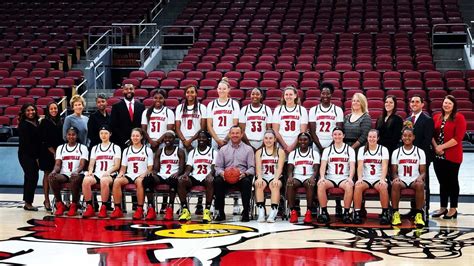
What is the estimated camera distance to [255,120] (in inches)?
301

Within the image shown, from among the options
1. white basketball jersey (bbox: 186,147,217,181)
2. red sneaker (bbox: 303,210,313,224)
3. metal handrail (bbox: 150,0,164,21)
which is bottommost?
red sneaker (bbox: 303,210,313,224)

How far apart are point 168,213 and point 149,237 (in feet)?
3.85

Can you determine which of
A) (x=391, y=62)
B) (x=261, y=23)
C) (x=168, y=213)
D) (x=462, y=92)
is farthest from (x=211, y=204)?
(x=261, y=23)

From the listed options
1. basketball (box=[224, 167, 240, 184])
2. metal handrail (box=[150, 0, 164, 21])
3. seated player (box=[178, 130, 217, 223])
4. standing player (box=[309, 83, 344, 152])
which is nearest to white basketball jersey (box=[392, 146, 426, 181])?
standing player (box=[309, 83, 344, 152])

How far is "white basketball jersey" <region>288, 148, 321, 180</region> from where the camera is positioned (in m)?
7.30

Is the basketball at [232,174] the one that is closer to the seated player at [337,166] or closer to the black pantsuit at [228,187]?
the black pantsuit at [228,187]

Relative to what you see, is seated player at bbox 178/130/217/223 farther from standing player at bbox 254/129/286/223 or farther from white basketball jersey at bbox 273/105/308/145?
white basketball jersey at bbox 273/105/308/145

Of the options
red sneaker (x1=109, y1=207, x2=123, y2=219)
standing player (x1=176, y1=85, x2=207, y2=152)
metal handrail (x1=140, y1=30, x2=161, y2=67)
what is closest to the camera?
red sneaker (x1=109, y1=207, x2=123, y2=219)

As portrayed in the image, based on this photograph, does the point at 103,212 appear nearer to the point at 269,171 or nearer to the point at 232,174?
the point at 232,174

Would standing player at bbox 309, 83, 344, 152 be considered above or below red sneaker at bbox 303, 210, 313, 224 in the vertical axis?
above

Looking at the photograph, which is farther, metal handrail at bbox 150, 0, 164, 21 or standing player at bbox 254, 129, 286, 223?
metal handrail at bbox 150, 0, 164, 21

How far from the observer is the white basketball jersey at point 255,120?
300 inches

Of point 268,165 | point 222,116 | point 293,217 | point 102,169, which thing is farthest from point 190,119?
point 293,217

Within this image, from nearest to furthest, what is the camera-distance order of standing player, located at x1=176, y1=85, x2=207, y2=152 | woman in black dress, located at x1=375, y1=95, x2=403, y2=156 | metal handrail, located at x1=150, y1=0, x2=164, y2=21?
1. woman in black dress, located at x1=375, y1=95, x2=403, y2=156
2. standing player, located at x1=176, y1=85, x2=207, y2=152
3. metal handrail, located at x1=150, y1=0, x2=164, y2=21
